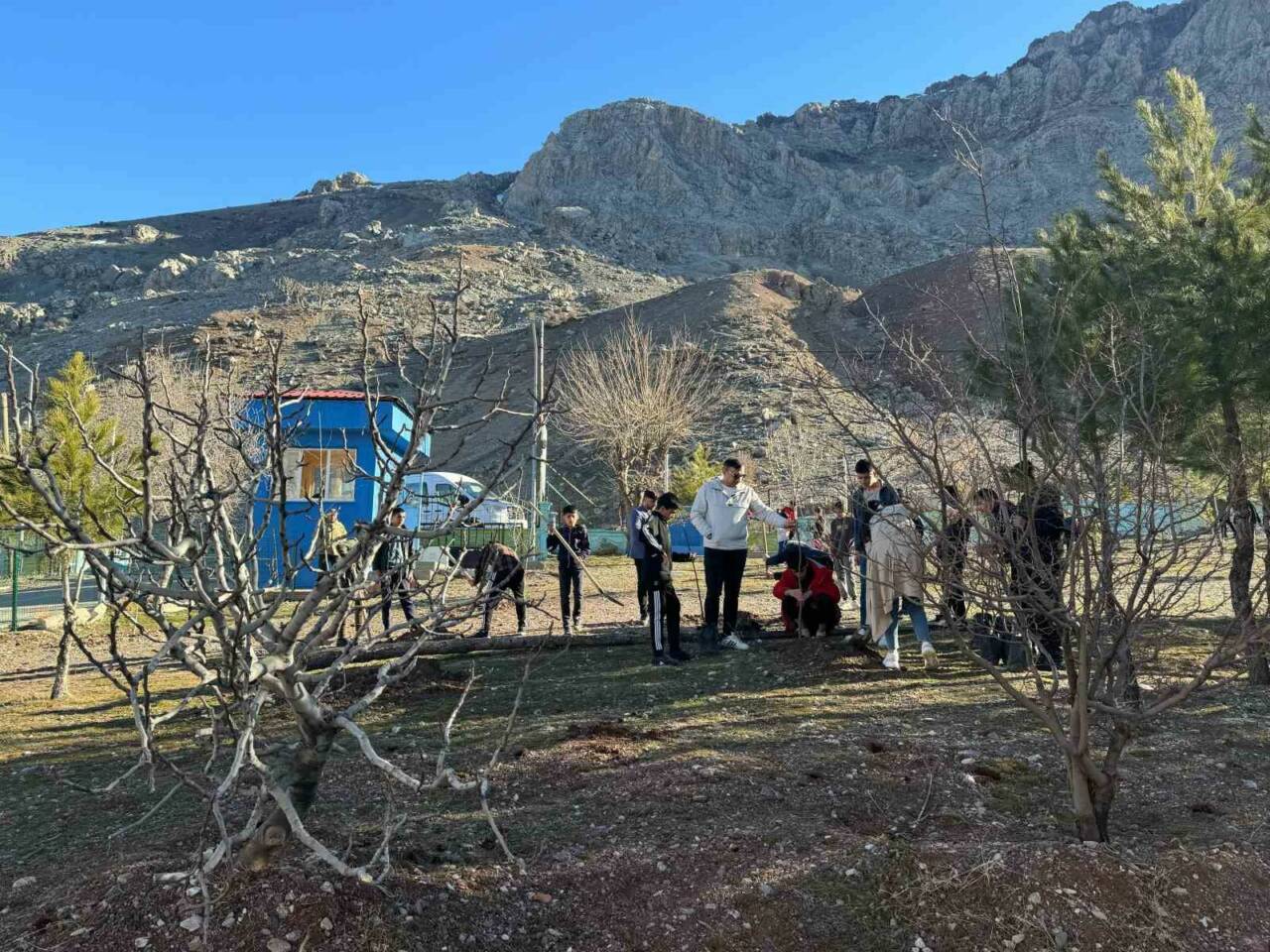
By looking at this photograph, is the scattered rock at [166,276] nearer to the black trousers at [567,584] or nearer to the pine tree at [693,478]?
the pine tree at [693,478]

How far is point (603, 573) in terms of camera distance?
62.5 feet

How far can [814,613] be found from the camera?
809 centimetres

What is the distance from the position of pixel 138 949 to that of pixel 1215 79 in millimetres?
111509

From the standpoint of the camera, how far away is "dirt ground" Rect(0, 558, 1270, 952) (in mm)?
2750

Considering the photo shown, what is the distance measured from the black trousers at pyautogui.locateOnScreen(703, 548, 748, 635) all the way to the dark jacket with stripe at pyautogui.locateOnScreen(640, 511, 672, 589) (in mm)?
413

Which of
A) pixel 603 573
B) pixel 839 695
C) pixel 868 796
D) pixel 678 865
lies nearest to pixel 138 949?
pixel 678 865

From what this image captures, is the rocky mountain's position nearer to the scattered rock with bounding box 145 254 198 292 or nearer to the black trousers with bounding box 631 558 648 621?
the scattered rock with bounding box 145 254 198 292

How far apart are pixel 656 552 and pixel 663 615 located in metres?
0.51

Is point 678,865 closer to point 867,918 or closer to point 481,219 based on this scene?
point 867,918

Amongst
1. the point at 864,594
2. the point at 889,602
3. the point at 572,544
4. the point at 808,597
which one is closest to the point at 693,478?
the point at 572,544

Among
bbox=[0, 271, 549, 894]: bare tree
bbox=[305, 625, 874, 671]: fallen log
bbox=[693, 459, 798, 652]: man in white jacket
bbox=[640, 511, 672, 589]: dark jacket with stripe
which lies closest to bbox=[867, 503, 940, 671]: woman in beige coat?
bbox=[305, 625, 874, 671]: fallen log

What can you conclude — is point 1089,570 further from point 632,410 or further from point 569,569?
point 632,410

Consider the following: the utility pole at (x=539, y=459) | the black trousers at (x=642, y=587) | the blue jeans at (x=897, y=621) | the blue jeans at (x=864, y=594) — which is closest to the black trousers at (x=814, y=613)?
the blue jeans at (x=864, y=594)

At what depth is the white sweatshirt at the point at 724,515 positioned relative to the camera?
7.39 metres
